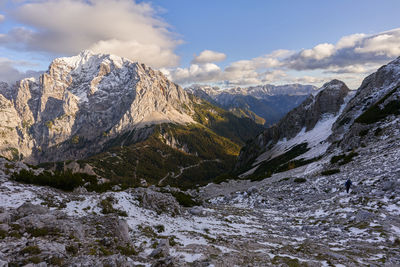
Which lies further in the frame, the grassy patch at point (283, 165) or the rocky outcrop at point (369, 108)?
the grassy patch at point (283, 165)

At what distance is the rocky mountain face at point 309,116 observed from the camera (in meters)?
119

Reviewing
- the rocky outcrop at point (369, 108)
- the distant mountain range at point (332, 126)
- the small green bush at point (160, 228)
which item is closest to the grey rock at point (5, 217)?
the small green bush at point (160, 228)

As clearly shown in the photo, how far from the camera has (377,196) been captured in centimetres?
2230

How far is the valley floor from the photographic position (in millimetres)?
11367

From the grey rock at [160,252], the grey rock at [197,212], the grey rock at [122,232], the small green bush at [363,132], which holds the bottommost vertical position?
the grey rock at [197,212]

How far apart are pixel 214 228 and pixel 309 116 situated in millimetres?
124855

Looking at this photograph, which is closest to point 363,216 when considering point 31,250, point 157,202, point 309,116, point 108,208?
point 157,202

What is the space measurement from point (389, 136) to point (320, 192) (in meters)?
19.8

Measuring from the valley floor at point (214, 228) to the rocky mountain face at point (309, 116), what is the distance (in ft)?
284

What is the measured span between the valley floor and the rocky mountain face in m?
86.7

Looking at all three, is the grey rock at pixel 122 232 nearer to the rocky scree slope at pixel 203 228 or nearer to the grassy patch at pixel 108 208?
the rocky scree slope at pixel 203 228

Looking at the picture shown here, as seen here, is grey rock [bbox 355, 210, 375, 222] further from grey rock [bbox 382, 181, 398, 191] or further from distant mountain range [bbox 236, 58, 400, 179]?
distant mountain range [bbox 236, 58, 400, 179]

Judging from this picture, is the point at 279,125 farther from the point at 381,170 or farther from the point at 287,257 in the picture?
the point at 287,257

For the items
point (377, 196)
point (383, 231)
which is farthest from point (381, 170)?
point (383, 231)
